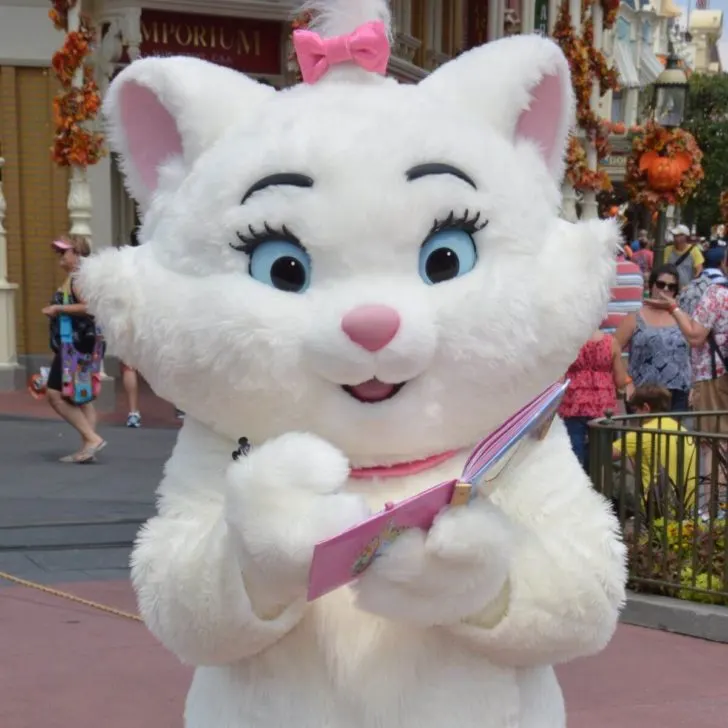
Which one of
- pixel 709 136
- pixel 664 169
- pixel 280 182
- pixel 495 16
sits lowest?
pixel 280 182

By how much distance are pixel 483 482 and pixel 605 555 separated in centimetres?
29

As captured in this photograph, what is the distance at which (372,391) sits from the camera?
92.7 inches

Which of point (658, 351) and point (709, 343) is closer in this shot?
point (709, 343)

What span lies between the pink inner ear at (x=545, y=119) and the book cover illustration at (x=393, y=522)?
0.67 metres

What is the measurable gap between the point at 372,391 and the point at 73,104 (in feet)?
34.4

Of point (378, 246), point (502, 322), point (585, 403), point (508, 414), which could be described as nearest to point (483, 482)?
point (508, 414)

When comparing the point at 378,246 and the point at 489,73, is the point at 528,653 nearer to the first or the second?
the point at 378,246

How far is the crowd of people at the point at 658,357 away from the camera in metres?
7.80

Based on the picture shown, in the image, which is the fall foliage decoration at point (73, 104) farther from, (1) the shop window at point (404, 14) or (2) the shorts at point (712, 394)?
(2) the shorts at point (712, 394)

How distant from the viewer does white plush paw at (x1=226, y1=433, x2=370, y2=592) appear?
214 centimetres

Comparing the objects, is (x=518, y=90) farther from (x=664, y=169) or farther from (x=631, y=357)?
(x=664, y=169)

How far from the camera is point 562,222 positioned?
259 centimetres

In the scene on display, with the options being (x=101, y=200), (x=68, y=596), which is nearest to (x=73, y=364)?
(x=68, y=596)

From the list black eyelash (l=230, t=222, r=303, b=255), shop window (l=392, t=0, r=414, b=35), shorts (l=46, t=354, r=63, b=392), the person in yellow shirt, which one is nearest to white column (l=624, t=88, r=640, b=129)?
shop window (l=392, t=0, r=414, b=35)
